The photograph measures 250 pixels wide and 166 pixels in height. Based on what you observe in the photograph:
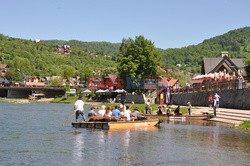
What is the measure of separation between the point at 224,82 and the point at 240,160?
111 feet

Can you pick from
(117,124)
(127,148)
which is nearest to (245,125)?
(117,124)

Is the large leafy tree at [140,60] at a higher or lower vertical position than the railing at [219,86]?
higher

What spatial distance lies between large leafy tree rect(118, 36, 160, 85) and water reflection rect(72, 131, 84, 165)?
59653 millimetres

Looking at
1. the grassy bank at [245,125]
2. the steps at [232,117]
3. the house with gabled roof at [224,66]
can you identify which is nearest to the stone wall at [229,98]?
the steps at [232,117]

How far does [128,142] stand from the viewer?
77.2ft

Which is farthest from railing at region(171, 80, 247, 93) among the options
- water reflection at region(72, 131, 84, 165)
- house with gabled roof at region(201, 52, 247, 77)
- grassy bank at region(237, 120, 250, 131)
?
water reflection at region(72, 131, 84, 165)

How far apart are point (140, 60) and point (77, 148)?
6778 cm

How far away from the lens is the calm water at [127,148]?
17.9 m

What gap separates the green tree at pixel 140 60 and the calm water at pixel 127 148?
58.2 meters

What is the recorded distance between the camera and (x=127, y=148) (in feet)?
69.8

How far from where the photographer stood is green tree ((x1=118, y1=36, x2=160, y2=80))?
8769 centimetres

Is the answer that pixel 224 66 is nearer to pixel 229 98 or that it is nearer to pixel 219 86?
pixel 219 86

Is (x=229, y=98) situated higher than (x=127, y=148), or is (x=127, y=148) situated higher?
(x=229, y=98)

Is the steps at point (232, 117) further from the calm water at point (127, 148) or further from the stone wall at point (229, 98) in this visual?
the calm water at point (127, 148)
